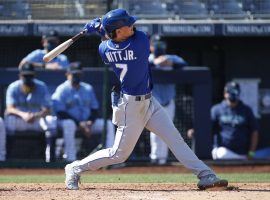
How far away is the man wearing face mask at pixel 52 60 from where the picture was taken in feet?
35.9

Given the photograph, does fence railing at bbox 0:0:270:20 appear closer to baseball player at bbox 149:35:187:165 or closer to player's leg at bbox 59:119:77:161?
baseball player at bbox 149:35:187:165

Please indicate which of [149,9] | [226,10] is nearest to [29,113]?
[149,9]

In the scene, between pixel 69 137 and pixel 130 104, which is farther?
pixel 69 137

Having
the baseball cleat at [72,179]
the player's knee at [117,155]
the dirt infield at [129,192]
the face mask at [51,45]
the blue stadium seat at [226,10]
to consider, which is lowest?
the dirt infield at [129,192]

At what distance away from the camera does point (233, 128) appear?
11.2 meters

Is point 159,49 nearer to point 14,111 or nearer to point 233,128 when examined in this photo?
point 233,128

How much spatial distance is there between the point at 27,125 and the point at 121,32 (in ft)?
15.1

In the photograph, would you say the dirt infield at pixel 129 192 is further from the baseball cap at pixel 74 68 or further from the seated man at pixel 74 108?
the baseball cap at pixel 74 68

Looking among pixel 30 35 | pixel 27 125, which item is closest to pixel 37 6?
pixel 30 35

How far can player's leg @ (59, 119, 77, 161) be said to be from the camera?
10.7 m

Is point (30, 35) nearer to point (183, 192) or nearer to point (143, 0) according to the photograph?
point (143, 0)

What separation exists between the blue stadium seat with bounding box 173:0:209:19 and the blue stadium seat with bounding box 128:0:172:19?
0.20 meters

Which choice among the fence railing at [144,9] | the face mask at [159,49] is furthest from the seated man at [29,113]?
the face mask at [159,49]

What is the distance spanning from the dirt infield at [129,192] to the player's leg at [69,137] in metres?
3.24
